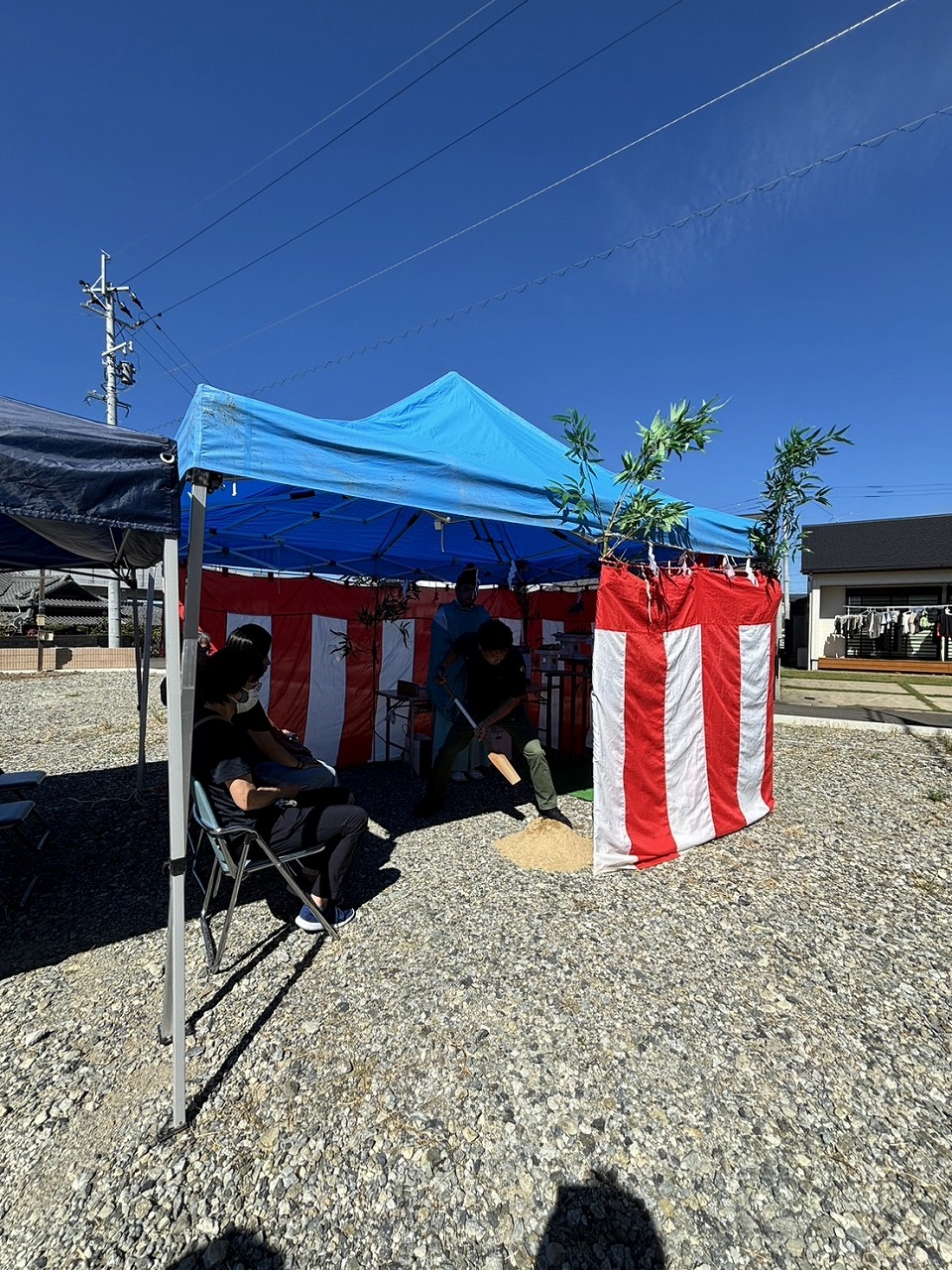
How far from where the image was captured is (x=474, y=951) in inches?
111

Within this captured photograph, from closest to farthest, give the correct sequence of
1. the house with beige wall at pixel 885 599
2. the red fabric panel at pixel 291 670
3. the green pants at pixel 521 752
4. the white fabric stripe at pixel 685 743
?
the white fabric stripe at pixel 685 743 < the green pants at pixel 521 752 < the red fabric panel at pixel 291 670 < the house with beige wall at pixel 885 599

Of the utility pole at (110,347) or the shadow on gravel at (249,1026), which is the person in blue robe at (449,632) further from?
the utility pole at (110,347)

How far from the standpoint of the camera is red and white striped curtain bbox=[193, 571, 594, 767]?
19.9 feet

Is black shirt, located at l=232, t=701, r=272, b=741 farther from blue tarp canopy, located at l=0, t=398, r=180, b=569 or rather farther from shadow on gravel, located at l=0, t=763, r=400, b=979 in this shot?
blue tarp canopy, located at l=0, t=398, r=180, b=569

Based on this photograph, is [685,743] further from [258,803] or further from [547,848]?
[258,803]

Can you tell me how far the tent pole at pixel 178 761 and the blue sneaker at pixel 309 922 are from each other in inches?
33.2

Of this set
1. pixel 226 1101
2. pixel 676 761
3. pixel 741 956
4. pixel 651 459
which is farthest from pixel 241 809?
pixel 651 459

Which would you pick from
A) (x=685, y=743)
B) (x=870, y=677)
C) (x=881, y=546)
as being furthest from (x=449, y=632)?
(x=881, y=546)

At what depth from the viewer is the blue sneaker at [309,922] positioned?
2.97 m

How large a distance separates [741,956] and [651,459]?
2963mm

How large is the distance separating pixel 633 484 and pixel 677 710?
5.47 feet

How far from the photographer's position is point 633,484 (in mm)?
4102

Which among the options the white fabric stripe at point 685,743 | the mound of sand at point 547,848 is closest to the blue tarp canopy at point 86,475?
the mound of sand at point 547,848

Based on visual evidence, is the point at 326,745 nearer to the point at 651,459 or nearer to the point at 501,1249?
the point at 651,459
